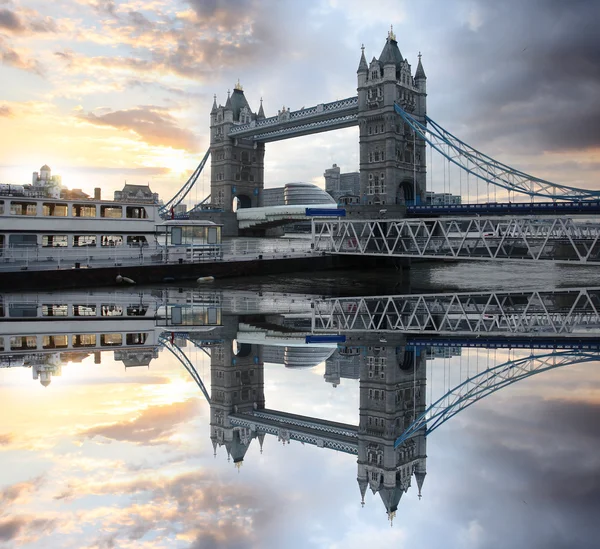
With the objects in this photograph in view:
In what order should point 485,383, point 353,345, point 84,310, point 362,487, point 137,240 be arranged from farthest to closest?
point 137,240, point 84,310, point 353,345, point 485,383, point 362,487

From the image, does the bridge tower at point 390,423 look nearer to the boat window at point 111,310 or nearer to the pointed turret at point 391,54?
the boat window at point 111,310

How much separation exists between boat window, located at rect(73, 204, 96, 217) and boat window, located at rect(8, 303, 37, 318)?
10955 mm

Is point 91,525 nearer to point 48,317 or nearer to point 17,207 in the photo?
point 48,317

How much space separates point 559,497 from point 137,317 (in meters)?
13.4

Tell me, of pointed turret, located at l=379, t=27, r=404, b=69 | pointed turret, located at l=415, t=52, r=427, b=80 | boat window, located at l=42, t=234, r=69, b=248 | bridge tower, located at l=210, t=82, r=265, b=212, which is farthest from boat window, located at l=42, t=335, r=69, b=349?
bridge tower, located at l=210, t=82, r=265, b=212

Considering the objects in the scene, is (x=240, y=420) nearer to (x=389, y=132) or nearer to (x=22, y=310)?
(x=22, y=310)

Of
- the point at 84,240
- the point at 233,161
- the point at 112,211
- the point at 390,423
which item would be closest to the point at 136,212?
the point at 112,211

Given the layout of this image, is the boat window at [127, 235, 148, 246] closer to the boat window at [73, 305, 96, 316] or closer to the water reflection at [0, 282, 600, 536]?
the water reflection at [0, 282, 600, 536]

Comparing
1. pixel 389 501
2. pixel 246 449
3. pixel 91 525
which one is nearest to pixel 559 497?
pixel 389 501

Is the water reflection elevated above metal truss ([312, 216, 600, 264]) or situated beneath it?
situated beneath

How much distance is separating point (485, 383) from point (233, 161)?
4089 inches

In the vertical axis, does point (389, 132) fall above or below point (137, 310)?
above

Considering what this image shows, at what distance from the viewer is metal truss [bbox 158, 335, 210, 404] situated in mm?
9272

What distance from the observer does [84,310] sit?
18453mm
